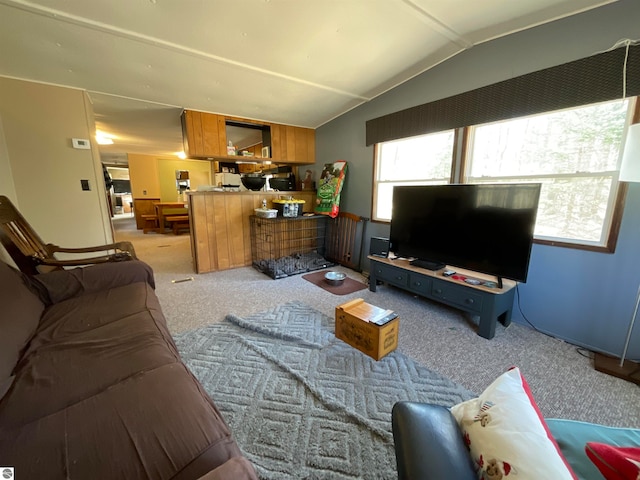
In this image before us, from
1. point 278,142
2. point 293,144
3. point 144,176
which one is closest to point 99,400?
point 278,142

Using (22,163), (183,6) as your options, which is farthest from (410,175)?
(22,163)

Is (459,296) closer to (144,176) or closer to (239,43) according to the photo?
(239,43)

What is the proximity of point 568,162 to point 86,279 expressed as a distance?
3.63 m

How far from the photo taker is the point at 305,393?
149cm

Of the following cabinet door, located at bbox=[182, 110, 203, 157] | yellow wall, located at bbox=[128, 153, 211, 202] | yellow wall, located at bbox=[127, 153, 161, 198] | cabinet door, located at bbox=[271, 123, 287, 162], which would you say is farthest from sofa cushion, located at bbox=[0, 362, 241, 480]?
yellow wall, located at bbox=[127, 153, 161, 198]

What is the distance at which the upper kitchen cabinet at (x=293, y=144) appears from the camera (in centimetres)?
405

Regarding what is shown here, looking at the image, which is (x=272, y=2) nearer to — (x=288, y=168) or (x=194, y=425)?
(x=194, y=425)

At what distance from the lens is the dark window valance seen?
1.69 metres

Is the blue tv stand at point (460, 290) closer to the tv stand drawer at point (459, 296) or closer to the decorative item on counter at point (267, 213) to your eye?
the tv stand drawer at point (459, 296)

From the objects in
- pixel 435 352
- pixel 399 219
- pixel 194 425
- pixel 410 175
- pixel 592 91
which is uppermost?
pixel 592 91

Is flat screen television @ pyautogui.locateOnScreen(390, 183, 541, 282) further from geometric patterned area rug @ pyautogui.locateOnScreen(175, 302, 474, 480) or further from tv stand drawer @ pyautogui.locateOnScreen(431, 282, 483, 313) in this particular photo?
geometric patterned area rug @ pyautogui.locateOnScreen(175, 302, 474, 480)

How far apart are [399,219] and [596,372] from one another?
184cm

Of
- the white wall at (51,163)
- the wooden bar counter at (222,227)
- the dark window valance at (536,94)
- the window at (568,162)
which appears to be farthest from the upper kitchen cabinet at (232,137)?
the window at (568,162)

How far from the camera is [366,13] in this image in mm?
1920
